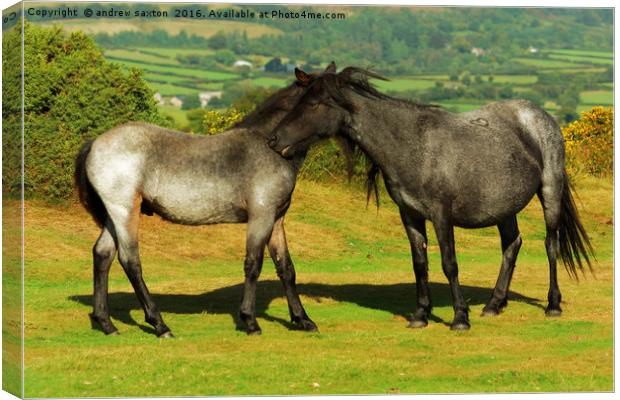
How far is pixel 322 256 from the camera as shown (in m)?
23.1

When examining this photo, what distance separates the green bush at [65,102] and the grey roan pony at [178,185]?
746cm

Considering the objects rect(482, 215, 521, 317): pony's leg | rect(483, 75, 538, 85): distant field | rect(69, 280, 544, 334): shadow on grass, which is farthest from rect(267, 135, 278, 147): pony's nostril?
rect(483, 75, 538, 85): distant field

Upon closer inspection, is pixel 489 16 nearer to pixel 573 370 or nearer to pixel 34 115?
pixel 34 115

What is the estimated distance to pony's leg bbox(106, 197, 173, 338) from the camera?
46.4ft

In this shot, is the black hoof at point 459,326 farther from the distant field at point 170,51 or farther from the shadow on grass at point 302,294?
the distant field at point 170,51

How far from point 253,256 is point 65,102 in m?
9.85

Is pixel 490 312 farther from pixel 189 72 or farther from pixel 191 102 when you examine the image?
pixel 189 72

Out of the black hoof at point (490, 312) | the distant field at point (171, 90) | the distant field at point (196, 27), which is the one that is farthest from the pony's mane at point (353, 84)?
the distant field at point (196, 27)

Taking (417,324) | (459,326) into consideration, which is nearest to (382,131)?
(417,324)

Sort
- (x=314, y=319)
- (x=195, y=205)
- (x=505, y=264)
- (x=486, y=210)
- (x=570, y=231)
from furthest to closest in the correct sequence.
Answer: (x=570, y=231), (x=505, y=264), (x=314, y=319), (x=486, y=210), (x=195, y=205)

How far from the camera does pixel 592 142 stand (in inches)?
1061

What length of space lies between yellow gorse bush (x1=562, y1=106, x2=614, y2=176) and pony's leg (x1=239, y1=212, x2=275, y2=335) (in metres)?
12.4

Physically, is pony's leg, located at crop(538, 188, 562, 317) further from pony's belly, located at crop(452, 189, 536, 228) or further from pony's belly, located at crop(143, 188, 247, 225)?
pony's belly, located at crop(143, 188, 247, 225)

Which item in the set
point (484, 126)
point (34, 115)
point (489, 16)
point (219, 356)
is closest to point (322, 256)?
point (34, 115)
